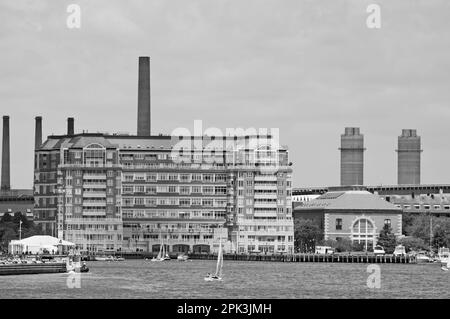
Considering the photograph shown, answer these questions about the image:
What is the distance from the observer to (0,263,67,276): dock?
160 m

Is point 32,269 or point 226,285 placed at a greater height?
point 32,269

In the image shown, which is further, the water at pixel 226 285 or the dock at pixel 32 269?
the dock at pixel 32 269

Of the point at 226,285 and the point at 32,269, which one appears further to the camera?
the point at 32,269

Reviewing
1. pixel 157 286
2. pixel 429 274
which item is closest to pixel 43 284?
pixel 157 286

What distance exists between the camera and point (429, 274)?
596 feet

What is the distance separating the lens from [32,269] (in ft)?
540

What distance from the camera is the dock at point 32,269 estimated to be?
160 meters

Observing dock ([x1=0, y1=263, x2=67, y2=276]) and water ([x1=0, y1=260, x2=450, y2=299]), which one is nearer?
water ([x1=0, y1=260, x2=450, y2=299])
